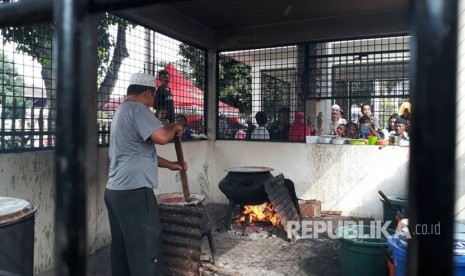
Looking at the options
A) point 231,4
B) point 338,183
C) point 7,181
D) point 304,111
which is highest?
point 231,4

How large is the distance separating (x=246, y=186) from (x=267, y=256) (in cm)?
125

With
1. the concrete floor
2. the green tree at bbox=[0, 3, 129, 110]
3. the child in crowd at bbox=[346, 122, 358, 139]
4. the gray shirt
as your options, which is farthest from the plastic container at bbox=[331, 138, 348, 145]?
the gray shirt

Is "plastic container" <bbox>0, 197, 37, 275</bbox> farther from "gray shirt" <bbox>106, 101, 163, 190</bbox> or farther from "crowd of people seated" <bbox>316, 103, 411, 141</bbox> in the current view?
"crowd of people seated" <bbox>316, 103, 411, 141</bbox>

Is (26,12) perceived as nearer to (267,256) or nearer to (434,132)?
(434,132)

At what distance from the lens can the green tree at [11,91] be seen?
3.99 metres

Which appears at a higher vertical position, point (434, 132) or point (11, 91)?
point (11, 91)

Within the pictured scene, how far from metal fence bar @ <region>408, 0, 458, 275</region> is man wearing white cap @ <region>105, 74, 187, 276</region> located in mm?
3190

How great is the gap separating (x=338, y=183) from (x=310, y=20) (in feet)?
11.2

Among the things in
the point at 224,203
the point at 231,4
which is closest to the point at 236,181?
the point at 224,203

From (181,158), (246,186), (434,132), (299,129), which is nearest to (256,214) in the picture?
(246,186)

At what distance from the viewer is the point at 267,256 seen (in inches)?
205

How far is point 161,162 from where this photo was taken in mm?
4086

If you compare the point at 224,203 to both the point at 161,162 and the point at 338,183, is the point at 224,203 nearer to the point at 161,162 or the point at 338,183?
the point at 338,183

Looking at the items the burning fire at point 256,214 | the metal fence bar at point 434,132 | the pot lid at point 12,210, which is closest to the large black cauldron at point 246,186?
the burning fire at point 256,214
